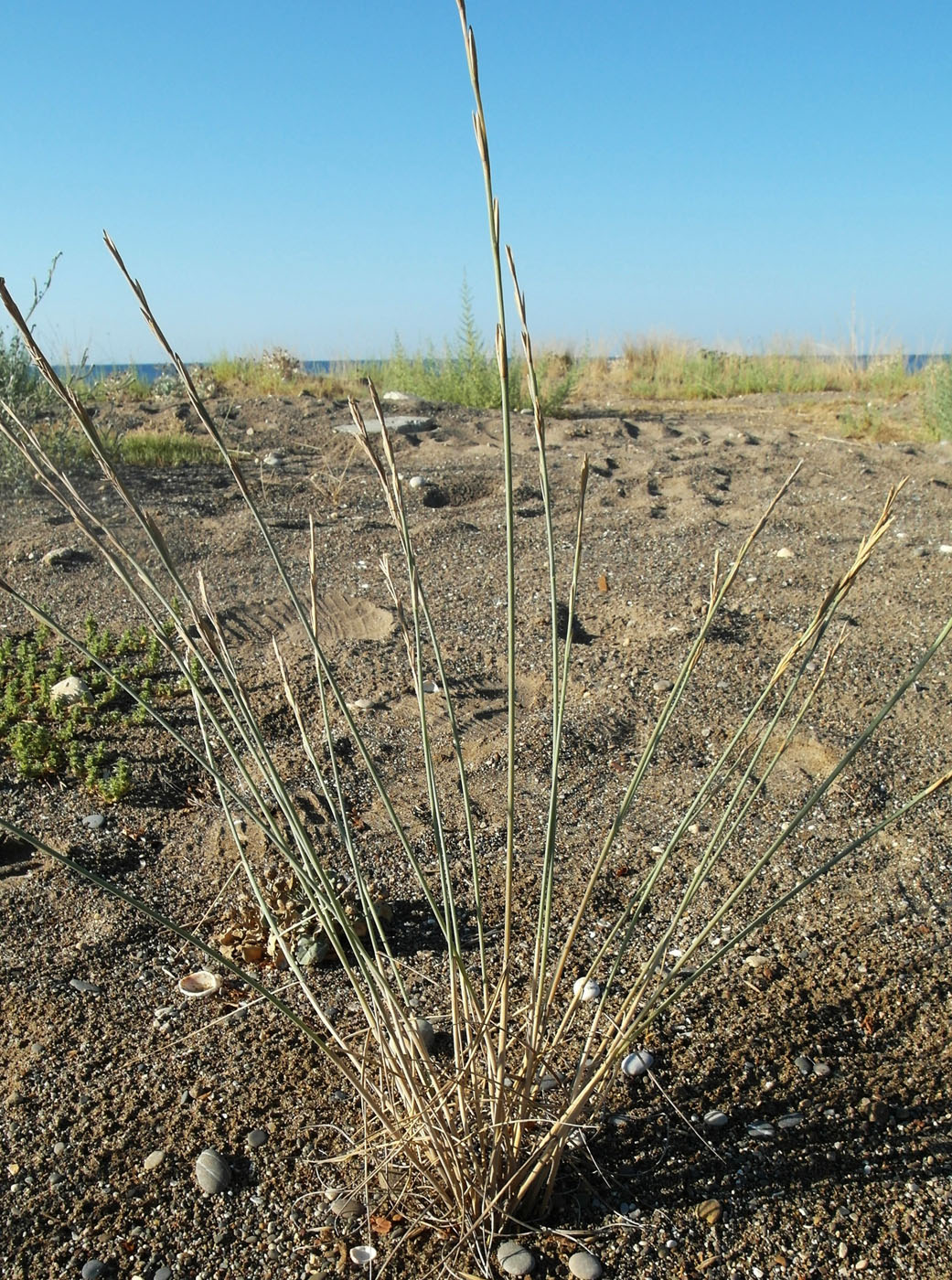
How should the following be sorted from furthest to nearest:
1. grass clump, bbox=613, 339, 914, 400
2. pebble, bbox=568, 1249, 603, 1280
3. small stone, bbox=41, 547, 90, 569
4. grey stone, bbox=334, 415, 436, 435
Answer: grass clump, bbox=613, 339, 914, 400 < grey stone, bbox=334, 415, 436, 435 < small stone, bbox=41, 547, 90, 569 < pebble, bbox=568, 1249, 603, 1280

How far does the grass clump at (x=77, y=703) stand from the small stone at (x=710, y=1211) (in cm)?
155

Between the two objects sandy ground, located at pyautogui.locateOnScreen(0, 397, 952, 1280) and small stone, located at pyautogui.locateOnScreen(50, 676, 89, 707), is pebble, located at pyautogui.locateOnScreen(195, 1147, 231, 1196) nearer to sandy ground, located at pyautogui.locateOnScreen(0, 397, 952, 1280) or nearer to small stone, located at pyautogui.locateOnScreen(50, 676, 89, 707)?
sandy ground, located at pyautogui.locateOnScreen(0, 397, 952, 1280)

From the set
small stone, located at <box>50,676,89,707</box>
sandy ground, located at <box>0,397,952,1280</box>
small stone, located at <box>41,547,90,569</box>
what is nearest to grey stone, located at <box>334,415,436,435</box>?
sandy ground, located at <box>0,397,952,1280</box>

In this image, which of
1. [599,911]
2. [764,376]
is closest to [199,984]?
[599,911]

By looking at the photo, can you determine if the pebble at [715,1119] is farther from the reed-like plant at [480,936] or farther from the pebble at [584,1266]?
the pebble at [584,1266]

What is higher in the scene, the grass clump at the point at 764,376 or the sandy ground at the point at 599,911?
the grass clump at the point at 764,376

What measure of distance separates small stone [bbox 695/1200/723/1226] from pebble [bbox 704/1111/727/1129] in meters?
0.12

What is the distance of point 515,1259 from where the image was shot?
1214 millimetres

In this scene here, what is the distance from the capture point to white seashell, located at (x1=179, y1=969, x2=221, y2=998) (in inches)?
68.5

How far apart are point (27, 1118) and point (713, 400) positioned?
9503 millimetres

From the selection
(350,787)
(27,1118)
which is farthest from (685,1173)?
(350,787)

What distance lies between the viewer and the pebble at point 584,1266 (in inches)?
47.3

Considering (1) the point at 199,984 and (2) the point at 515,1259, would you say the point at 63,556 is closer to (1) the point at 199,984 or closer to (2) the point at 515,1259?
(1) the point at 199,984

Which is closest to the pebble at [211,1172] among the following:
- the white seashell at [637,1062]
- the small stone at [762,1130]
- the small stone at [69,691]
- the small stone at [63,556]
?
the white seashell at [637,1062]
